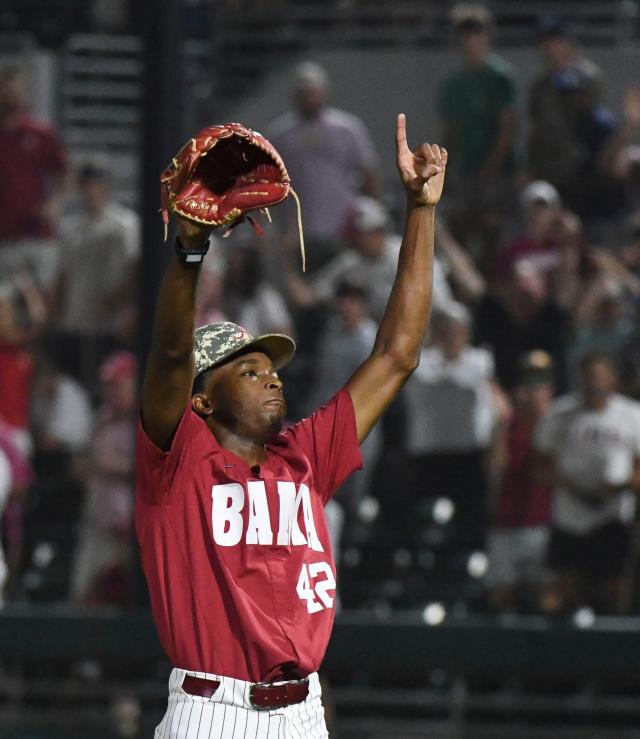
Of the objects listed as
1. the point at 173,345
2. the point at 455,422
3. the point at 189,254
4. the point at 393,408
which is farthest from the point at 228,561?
the point at 393,408

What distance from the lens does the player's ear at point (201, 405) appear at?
3525 millimetres

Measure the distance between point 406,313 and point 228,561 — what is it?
71 cm

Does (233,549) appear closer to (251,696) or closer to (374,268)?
(251,696)

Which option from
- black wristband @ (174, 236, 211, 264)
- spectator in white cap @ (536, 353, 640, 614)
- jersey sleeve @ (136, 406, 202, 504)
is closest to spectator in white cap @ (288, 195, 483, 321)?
spectator in white cap @ (536, 353, 640, 614)

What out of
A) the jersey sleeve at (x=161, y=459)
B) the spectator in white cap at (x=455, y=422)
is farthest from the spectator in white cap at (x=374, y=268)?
the jersey sleeve at (x=161, y=459)

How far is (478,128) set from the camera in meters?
8.98

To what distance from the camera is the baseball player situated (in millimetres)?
3375

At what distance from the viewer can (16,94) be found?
9.28 m

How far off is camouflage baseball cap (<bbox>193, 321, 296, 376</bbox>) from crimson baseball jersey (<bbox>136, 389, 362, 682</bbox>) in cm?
15

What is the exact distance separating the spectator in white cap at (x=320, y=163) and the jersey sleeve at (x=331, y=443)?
5.19 metres

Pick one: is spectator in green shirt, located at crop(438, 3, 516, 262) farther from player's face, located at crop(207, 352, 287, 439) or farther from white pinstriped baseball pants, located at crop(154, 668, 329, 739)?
white pinstriped baseball pants, located at crop(154, 668, 329, 739)

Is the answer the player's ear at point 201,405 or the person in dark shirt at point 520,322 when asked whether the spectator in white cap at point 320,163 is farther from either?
the player's ear at point 201,405

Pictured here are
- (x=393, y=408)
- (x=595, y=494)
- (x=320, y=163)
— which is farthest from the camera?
(x=320, y=163)

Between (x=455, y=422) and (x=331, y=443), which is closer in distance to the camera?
(x=331, y=443)
